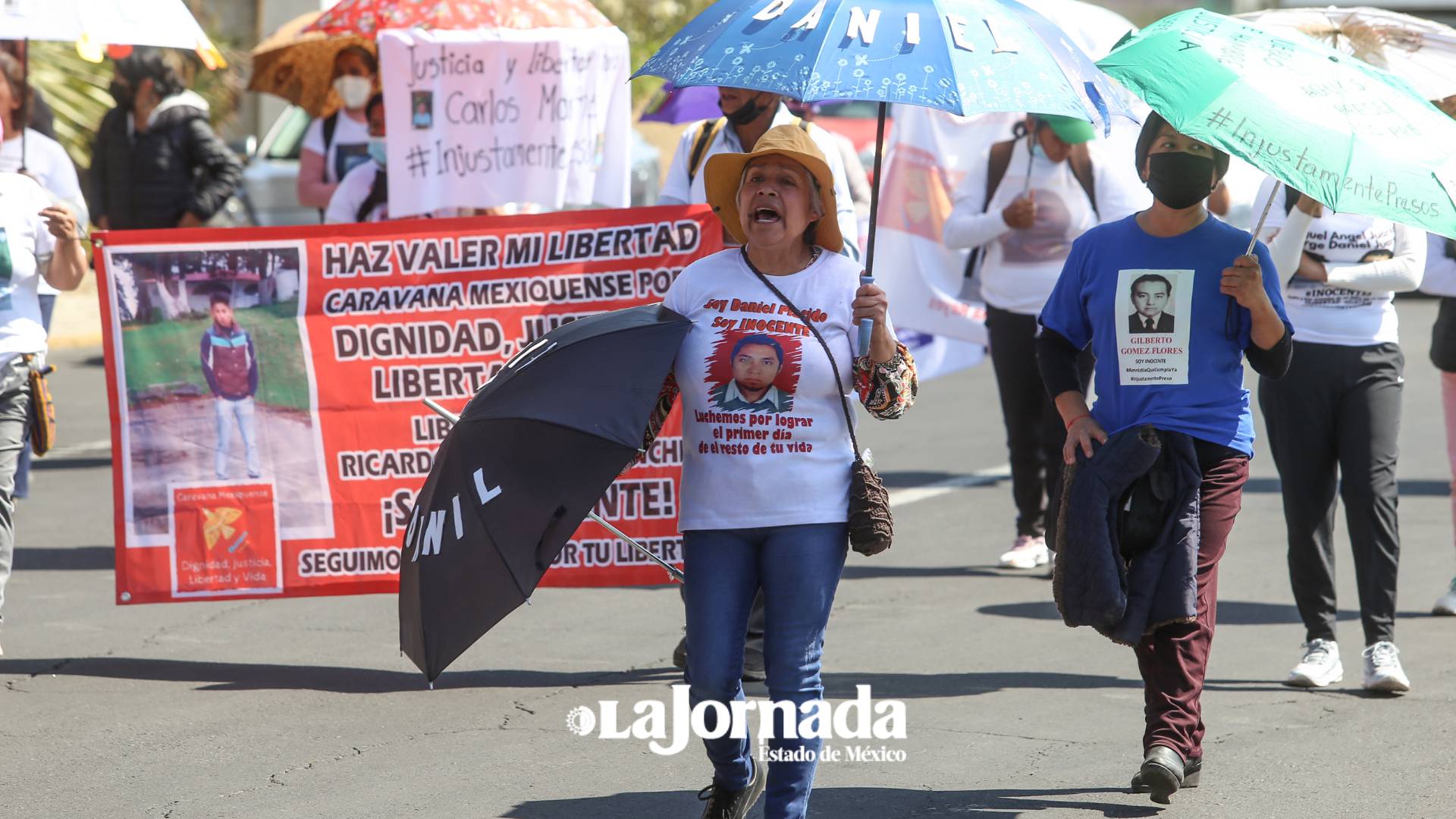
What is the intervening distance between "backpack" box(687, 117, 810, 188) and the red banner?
19 cm

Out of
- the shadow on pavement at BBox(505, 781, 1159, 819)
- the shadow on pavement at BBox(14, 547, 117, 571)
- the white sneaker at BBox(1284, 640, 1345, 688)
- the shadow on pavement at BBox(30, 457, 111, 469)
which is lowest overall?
the shadow on pavement at BBox(30, 457, 111, 469)

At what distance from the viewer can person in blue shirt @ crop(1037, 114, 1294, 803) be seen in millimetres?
4918

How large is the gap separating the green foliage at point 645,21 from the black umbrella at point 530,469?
2009 cm

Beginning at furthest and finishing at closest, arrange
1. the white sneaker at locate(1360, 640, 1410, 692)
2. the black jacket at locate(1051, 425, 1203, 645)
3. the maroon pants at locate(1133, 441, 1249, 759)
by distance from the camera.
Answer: the white sneaker at locate(1360, 640, 1410, 692) → the maroon pants at locate(1133, 441, 1249, 759) → the black jacket at locate(1051, 425, 1203, 645)

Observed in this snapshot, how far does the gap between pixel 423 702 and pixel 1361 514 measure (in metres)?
3.11

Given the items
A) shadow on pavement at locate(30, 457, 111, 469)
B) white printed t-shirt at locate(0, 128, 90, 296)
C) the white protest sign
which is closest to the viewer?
white printed t-shirt at locate(0, 128, 90, 296)

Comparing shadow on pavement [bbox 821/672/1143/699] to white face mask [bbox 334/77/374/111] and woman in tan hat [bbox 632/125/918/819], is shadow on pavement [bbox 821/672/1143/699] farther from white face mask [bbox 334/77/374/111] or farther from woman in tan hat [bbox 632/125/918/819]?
white face mask [bbox 334/77/374/111]

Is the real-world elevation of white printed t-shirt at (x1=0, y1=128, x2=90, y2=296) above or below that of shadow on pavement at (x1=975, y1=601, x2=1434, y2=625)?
above

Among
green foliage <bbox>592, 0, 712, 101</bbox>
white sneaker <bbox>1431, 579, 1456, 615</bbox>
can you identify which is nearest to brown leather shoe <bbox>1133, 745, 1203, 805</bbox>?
white sneaker <bbox>1431, 579, 1456, 615</bbox>

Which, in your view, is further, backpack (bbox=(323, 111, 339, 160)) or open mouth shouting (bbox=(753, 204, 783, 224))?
backpack (bbox=(323, 111, 339, 160))

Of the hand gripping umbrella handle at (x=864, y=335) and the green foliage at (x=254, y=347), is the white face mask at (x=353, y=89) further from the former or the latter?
the hand gripping umbrella handle at (x=864, y=335)

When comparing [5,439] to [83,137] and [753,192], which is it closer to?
[753,192]

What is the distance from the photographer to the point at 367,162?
8.89 m

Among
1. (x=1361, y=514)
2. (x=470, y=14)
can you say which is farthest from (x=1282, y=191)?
(x=470, y=14)
